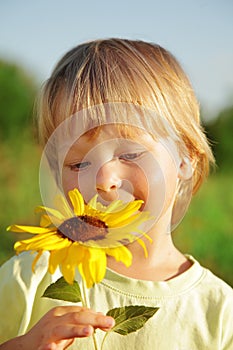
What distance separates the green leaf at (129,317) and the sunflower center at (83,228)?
0.22 metres

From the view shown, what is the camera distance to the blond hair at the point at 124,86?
1765 mm

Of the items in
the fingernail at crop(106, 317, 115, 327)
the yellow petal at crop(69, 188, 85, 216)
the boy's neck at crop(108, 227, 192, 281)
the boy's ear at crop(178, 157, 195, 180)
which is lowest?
the boy's neck at crop(108, 227, 192, 281)

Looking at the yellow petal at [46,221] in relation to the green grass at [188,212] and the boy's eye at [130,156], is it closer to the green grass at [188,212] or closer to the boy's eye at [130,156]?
the boy's eye at [130,156]

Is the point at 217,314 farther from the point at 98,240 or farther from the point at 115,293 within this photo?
the point at 98,240

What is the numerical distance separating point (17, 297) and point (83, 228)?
651 millimetres

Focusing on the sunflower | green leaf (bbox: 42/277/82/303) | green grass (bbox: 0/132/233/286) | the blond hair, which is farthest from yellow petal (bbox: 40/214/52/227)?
green grass (bbox: 0/132/233/286)

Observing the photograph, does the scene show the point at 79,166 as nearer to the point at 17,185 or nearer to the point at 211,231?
the point at 211,231

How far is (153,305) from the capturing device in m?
1.78

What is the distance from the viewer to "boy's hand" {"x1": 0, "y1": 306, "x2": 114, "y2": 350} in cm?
129

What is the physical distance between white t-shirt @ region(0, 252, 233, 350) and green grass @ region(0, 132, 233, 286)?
161 centimetres

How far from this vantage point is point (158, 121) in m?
A: 1.77

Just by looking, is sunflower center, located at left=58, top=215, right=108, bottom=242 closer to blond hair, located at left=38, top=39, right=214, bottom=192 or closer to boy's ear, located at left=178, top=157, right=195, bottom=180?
blond hair, located at left=38, top=39, right=214, bottom=192

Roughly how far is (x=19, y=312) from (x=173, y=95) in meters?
0.67

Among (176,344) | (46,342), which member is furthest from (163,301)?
(46,342)
